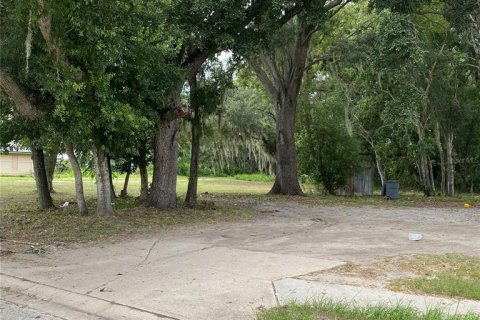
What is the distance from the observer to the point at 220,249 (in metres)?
9.44

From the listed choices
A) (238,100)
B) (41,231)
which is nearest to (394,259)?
(41,231)

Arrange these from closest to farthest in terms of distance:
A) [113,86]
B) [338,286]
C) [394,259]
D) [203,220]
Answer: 1. [338,286]
2. [394,259]
3. [113,86]
4. [203,220]

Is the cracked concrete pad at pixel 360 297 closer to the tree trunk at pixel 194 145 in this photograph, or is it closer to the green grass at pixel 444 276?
the green grass at pixel 444 276

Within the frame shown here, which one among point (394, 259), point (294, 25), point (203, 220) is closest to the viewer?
point (394, 259)

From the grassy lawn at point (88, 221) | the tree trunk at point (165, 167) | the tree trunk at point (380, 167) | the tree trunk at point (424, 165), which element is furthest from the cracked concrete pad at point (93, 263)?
the tree trunk at point (380, 167)

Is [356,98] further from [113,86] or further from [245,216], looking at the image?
[113,86]

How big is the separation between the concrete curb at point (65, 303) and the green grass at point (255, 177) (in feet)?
140

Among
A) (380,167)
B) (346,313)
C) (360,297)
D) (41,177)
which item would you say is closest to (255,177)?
(380,167)

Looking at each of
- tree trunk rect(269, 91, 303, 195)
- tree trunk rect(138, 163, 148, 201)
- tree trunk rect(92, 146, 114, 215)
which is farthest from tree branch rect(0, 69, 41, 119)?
tree trunk rect(269, 91, 303, 195)

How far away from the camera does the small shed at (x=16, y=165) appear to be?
5847cm

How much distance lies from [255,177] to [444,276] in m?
45.8

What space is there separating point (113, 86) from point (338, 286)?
7.60 metres

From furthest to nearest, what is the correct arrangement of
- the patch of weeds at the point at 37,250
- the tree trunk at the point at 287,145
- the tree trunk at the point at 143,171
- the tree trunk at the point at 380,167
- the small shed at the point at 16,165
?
the small shed at the point at 16,165 → the tree trunk at the point at 380,167 → the tree trunk at the point at 287,145 → the tree trunk at the point at 143,171 → the patch of weeds at the point at 37,250

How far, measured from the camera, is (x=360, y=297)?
19.5 feet
